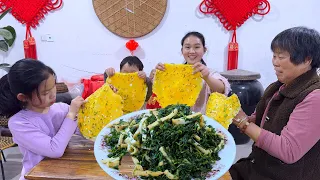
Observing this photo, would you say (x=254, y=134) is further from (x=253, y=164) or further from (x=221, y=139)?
(x=253, y=164)

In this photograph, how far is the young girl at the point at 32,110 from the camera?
54.5 inches

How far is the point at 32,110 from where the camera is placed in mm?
1507

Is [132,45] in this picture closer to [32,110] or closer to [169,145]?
[32,110]

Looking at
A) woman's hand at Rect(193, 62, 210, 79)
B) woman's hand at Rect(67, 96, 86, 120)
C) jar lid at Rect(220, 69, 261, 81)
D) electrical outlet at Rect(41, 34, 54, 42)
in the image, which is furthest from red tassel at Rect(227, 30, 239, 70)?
woman's hand at Rect(67, 96, 86, 120)

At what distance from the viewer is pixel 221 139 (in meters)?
1.23

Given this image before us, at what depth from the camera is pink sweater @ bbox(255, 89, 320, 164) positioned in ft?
4.12

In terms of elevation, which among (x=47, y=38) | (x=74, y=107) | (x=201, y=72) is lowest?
(x=74, y=107)

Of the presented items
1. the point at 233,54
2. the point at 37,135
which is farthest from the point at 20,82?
the point at 233,54

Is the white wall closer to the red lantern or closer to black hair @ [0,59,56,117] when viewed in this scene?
the red lantern

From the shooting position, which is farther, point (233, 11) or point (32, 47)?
point (32, 47)

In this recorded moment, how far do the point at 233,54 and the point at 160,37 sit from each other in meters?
1.01

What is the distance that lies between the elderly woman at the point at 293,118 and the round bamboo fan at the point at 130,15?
2.58 m

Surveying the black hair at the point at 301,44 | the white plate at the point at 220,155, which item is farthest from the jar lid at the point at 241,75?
the white plate at the point at 220,155

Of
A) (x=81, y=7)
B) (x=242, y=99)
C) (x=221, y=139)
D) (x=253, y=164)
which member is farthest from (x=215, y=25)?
(x=221, y=139)
